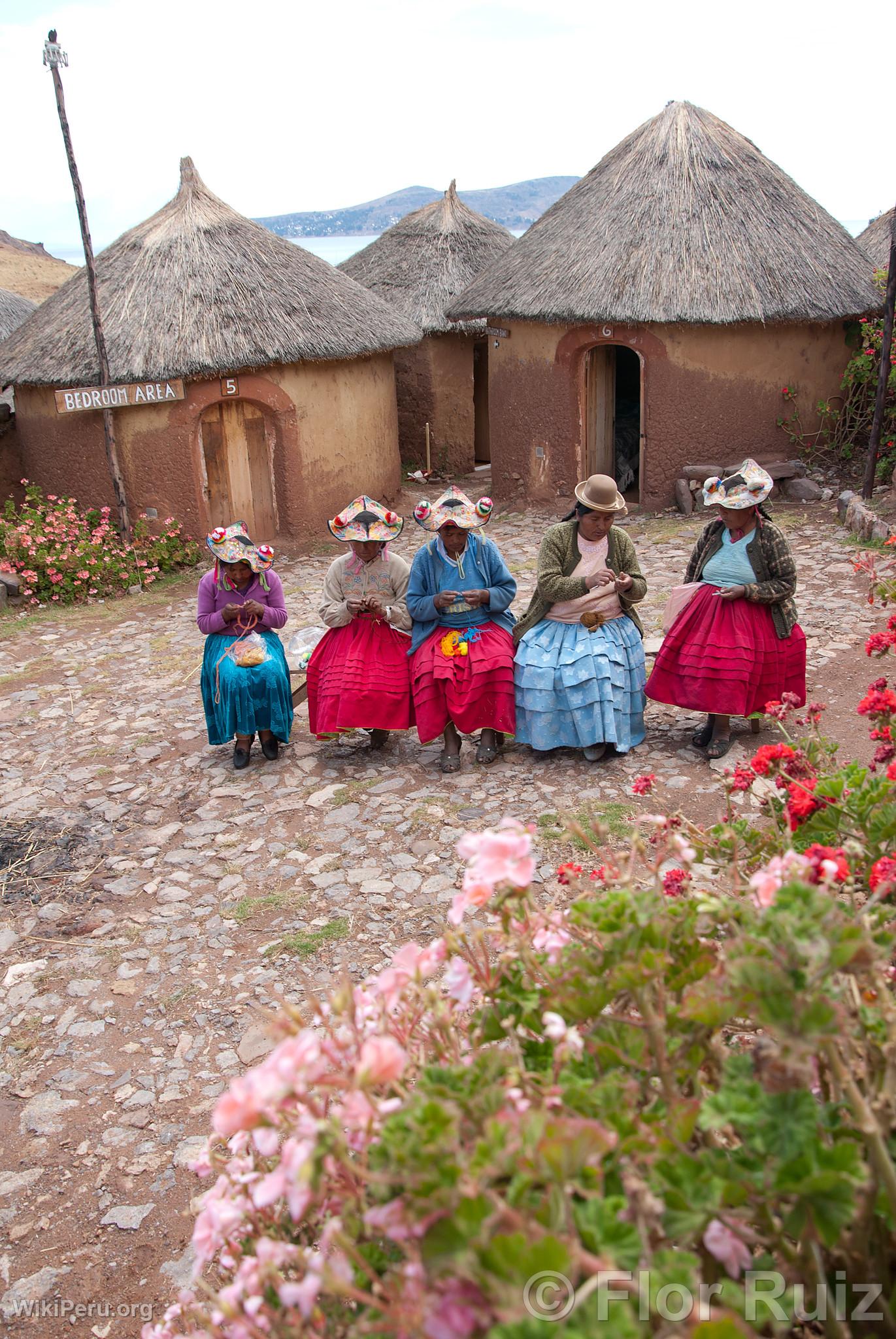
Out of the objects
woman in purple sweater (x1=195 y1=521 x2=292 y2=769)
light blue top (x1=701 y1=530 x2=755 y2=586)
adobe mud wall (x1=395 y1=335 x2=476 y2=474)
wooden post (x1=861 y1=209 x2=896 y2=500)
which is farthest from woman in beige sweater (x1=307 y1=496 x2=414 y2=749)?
Answer: adobe mud wall (x1=395 y1=335 x2=476 y2=474)

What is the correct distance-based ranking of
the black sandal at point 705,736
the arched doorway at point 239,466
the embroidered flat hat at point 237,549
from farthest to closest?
the arched doorway at point 239,466
the embroidered flat hat at point 237,549
the black sandal at point 705,736

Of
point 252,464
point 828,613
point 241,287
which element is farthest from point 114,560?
point 828,613

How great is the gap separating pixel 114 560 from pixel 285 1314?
9963 millimetres

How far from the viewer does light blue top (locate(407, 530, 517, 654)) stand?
19.1 ft

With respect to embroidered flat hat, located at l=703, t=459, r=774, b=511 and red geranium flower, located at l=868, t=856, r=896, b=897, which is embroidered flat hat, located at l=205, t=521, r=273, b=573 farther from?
red geranium flower, located at l=868, t=856, r=896, b=897

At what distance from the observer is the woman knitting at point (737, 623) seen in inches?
213

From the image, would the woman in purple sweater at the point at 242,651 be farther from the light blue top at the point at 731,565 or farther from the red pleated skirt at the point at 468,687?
the light blue top at the point at 731,565

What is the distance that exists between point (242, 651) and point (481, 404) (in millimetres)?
11432

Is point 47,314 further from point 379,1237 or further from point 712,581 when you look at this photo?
point 379,1237

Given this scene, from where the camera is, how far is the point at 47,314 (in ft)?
38.4

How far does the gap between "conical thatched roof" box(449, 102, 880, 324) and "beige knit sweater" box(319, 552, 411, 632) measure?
6.04 metres

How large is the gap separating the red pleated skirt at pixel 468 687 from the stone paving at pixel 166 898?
0.95ft

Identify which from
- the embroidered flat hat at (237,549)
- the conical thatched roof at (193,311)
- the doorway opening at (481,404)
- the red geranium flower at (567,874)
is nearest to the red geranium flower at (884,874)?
the red geranium flower at (567,874)

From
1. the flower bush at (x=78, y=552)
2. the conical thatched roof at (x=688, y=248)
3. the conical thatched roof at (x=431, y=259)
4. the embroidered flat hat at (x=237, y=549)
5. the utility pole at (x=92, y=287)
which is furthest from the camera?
the conical thatched roof at (x=431, y=259)
